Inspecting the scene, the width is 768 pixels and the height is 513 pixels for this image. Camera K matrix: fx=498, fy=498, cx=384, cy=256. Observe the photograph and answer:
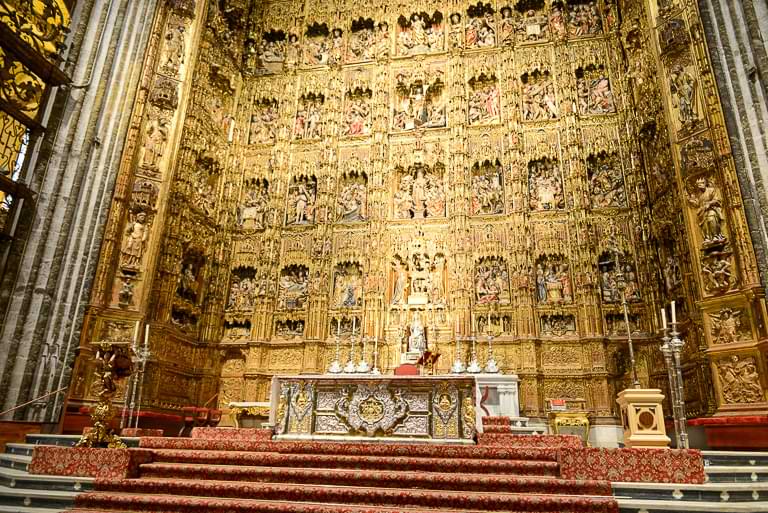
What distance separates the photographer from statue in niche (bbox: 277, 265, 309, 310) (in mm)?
14414

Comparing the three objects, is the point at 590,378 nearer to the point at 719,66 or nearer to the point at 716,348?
the point at 716,348

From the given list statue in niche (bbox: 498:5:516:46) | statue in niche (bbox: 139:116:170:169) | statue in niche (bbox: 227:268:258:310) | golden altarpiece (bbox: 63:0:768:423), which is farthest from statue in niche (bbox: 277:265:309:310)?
statue in niche (bbox: 498:5:516:46)

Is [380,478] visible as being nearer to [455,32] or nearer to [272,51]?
[455,32]

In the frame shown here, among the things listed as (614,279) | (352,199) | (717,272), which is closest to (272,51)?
(352,199)

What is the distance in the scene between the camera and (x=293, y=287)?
14594 mm

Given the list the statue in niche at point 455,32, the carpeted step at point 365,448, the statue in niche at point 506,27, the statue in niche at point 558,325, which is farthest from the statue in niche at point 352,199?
the carpeted step at point 365,448

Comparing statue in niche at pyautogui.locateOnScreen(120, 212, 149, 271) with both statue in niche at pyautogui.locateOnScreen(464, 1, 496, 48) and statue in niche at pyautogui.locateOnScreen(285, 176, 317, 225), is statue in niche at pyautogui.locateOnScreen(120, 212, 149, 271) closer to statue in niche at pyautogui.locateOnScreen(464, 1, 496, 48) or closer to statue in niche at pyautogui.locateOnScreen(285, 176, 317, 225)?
statue in niche at pyautogui.locateOnScreen(285, 176, 317, 225)

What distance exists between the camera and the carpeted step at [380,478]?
5531 mm

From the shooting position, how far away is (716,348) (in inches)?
354

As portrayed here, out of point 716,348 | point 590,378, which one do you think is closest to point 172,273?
point 590,378

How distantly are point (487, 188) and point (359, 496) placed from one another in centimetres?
1079

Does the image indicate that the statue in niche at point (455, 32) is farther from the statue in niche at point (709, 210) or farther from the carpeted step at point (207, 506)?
the carpeted step at point (207, 506)

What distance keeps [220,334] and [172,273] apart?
8.14 feet

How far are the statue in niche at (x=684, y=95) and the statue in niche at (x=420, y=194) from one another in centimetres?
627
